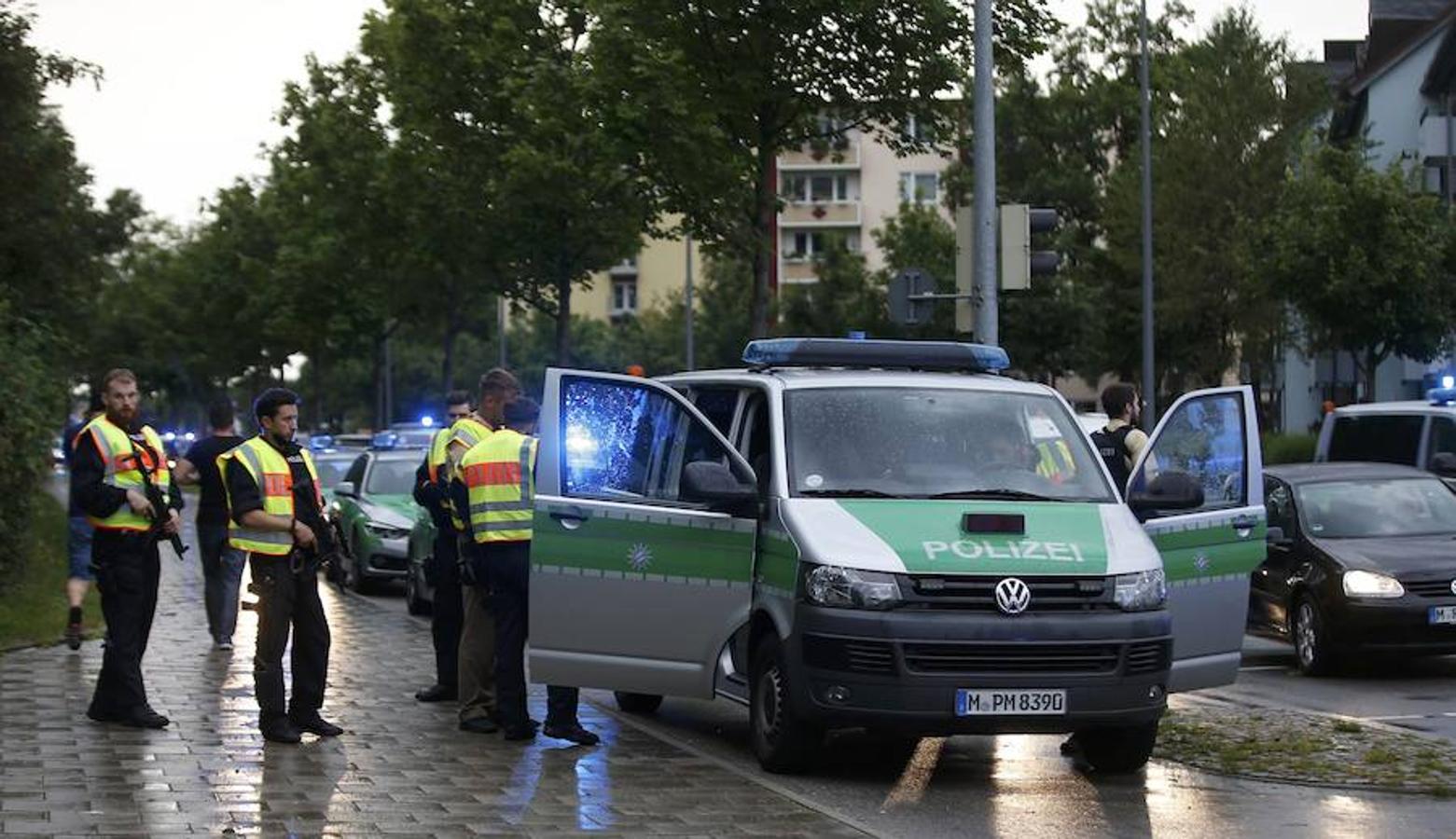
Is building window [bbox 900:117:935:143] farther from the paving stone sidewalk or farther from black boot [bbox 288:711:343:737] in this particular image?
black boot [bbox 288:711:343:737]

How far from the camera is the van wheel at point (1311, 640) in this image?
17000 mm

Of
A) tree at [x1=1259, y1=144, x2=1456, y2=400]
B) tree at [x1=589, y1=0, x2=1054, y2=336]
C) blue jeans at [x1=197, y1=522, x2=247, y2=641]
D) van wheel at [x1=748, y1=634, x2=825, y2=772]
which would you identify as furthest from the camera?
tree at [x1=1259, y1=144, x2=1456, y2=400]

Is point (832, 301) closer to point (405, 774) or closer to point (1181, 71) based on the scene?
point (1181, 71)

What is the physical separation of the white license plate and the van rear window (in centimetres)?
1168

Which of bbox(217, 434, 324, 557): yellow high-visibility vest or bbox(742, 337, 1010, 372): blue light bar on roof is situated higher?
bbox(742, 337, 1010, 372): blue light bar on roof

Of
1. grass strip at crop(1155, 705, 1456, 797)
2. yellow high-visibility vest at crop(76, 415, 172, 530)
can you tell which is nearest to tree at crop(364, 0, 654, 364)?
yellow high-visibility vest at crop(76, 415, 172, 530)

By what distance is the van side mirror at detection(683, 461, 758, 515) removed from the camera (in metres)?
11.4

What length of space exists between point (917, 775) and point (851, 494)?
52.9 inches

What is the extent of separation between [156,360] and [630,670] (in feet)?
245

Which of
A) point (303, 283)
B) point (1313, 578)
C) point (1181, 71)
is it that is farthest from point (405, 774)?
point (1181, 71)

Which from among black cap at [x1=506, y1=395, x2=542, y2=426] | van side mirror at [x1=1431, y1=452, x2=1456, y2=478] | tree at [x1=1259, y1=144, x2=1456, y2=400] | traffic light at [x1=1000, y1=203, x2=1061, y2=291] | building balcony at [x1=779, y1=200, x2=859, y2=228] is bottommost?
van side mirror at [x1=1431, y1=452, x2=1456, y2=478]

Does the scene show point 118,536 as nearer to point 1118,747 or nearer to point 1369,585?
point 1118,747

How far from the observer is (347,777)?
36.5ft

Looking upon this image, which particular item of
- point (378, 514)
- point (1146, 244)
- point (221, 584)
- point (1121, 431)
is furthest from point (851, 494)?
point (1146, 244)
